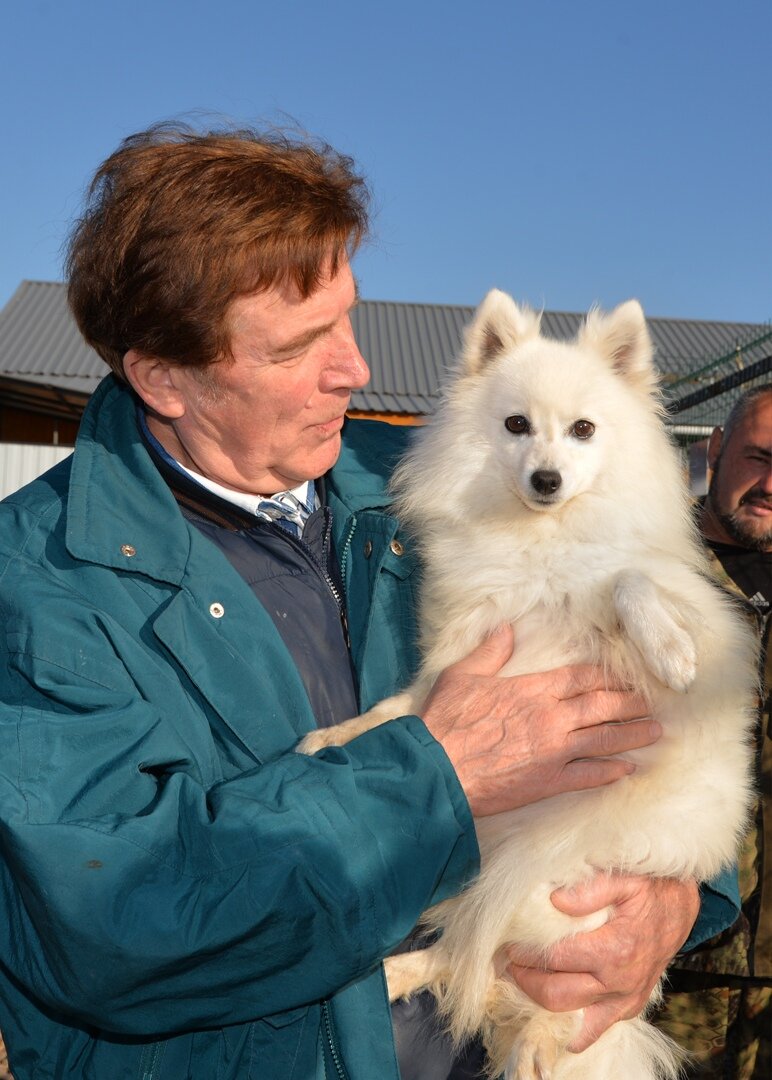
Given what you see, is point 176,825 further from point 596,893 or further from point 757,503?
point 757,503

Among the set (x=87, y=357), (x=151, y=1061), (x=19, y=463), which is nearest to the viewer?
(x=151, y=1061)

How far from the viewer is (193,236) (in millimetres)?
2057

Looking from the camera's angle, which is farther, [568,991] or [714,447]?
[714,447]

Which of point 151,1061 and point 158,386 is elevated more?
point 158,386

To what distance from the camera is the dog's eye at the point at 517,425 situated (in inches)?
121

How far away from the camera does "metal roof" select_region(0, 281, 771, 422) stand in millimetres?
19297

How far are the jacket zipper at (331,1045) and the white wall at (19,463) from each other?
1223 cm

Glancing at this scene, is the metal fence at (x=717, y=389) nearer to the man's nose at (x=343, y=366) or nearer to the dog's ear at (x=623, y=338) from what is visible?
the dog's ear at (x=623, y=338)

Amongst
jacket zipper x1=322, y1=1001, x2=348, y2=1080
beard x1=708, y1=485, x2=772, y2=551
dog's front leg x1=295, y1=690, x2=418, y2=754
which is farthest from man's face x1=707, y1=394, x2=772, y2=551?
Answer: jacket zipper x1=322, y1=1001, x2=348, y2=1080

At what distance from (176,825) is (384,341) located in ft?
70.7

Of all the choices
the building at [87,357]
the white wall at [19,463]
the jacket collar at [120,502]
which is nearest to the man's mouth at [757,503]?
the jacket collar at [120,502]

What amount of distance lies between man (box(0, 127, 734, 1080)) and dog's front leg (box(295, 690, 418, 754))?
0.03 m

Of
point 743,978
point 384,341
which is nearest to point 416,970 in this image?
point 743,978

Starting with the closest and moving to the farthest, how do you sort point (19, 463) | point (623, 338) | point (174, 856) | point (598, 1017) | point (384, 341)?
point (174, 856), point (598, 1017), point (623, 338), point (19, 463), point (384, 341)
